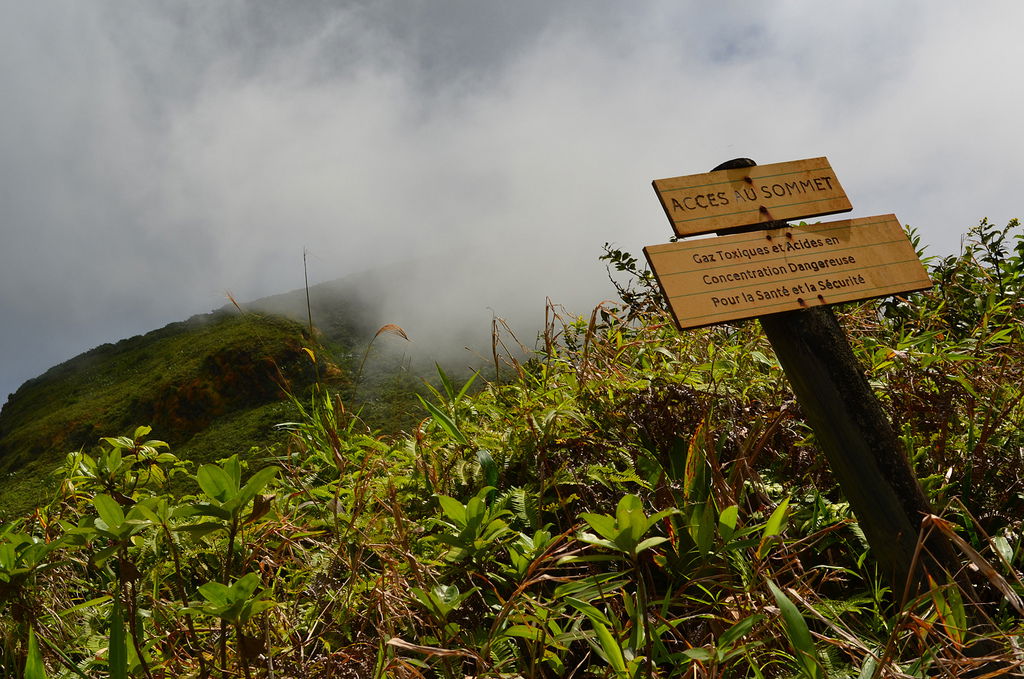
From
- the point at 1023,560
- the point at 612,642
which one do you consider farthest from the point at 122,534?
the point at 1023,560

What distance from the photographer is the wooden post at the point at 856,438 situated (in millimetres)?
1555

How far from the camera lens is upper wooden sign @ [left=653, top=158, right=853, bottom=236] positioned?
1.77 metres

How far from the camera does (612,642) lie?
1149mm

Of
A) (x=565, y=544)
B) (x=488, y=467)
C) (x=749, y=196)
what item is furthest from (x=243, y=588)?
(x=749, y=196)

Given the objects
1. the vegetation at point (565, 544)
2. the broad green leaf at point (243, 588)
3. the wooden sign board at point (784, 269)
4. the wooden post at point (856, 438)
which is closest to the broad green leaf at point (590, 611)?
the vegetation at point (565, 544)

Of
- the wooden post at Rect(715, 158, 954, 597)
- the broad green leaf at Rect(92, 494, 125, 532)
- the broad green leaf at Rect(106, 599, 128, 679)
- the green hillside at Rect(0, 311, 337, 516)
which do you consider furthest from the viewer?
the green hillside at Rect(0, 311, 337, 516)

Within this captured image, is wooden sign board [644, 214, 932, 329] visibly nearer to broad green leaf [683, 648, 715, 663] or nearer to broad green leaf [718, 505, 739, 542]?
broad green leaf [718, 505, 739, 542]

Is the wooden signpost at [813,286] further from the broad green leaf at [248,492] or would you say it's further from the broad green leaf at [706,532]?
the broad green leaf at [248,492]

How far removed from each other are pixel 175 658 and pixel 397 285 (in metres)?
23.5

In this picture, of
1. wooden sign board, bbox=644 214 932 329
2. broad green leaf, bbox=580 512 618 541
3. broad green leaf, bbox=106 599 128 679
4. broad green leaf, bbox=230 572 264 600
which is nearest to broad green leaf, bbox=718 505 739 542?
broad green leaf, bbox=580 512 618 541

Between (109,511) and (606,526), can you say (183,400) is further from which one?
(606,526)

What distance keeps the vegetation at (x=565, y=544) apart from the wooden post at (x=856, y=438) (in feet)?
0.36

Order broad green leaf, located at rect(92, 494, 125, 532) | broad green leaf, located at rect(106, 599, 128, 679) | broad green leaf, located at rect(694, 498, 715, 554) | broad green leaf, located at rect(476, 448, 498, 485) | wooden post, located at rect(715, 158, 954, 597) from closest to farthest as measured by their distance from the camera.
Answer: broad green leaf, located at rect(106, 599, 128, 679), broad green leaf, located at rect(92, 494, 125, 532), broad green leaf, located at rect(694, 498, 715, 554), wooden post, located at rect(715, 158, 954, 597), broad green leaf, located at rect(476, 448, 498, 485)

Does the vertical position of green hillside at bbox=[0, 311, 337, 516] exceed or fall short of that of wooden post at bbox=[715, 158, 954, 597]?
it exceeds it
